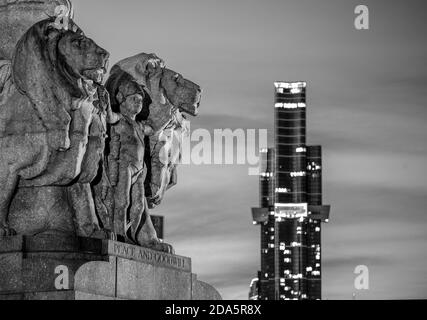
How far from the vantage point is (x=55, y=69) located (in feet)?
90.8

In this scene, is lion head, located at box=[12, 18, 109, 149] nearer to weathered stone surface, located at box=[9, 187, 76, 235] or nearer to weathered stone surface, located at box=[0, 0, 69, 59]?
weathered stone surface, located at box=[9, 187, 76, 235]

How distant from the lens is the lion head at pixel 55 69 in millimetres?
27562

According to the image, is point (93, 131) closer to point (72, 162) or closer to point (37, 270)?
point (72, 162)

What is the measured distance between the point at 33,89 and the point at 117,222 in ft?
11.7

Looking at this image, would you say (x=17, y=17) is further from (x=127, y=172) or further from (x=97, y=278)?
(x=97, y=278)

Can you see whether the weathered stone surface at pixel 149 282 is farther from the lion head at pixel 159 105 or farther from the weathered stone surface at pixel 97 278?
the lion head at pixel 159 105

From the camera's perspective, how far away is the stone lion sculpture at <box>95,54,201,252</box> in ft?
100

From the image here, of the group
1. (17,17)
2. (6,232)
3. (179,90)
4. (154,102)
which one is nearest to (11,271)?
(6,232)

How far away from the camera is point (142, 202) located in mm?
30422

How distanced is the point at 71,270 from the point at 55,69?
394 centimetres

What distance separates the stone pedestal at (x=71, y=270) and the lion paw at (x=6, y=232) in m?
0.26
